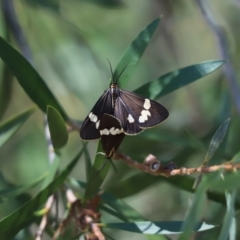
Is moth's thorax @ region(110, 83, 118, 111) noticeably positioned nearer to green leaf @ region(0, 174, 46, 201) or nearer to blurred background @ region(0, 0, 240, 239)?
green leaf @ region(0, 174, 46, 201)

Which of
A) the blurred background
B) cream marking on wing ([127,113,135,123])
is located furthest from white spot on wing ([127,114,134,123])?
the blurred background

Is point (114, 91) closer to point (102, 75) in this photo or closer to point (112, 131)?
point (112, 131)

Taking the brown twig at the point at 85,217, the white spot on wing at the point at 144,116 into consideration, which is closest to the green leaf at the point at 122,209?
the brown twig at the point at 85,217

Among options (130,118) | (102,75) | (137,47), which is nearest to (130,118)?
(130,118)

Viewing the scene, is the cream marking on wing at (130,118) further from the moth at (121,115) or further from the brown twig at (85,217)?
the brown twig at (85,217)

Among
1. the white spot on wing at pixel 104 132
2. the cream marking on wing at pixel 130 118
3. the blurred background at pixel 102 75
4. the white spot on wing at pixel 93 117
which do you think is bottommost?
the white spot on wing at pixel 104 132
